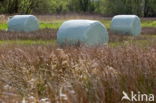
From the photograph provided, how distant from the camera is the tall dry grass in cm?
373

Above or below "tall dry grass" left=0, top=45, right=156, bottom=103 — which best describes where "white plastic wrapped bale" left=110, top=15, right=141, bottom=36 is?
below

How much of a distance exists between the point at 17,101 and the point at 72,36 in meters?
9.69

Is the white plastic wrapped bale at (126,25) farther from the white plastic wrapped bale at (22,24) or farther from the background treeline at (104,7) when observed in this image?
the background treeline at (104,7)

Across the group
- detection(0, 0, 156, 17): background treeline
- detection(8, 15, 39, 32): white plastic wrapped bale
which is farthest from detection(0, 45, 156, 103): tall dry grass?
detection(0, 0, 156, 17): background treeline

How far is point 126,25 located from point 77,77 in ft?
58.2

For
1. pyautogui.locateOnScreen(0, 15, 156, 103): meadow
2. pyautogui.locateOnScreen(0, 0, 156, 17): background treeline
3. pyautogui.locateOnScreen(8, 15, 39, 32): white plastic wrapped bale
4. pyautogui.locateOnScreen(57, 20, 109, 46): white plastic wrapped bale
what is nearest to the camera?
pyautogui.locateOnScreen(0, 15, 156, 103): meadow

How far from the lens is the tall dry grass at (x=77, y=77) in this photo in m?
3.73

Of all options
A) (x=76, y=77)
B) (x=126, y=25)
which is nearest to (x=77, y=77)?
(x=76, y=77)

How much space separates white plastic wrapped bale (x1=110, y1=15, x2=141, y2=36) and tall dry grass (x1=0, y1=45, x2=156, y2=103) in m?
15.2

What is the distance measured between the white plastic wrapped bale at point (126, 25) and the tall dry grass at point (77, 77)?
15231 mm

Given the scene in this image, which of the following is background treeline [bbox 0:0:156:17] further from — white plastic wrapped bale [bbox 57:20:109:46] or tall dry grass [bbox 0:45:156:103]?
tall dry grass [bbox 0:45:156:103]

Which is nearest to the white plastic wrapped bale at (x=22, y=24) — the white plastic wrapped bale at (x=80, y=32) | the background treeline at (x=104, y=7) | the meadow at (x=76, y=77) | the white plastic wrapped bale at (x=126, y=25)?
the white plastic wrapped bale at (x=126, y=25)

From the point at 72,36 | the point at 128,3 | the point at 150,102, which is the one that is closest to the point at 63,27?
the point at 72,36

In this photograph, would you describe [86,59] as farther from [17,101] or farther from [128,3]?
[128,3]
